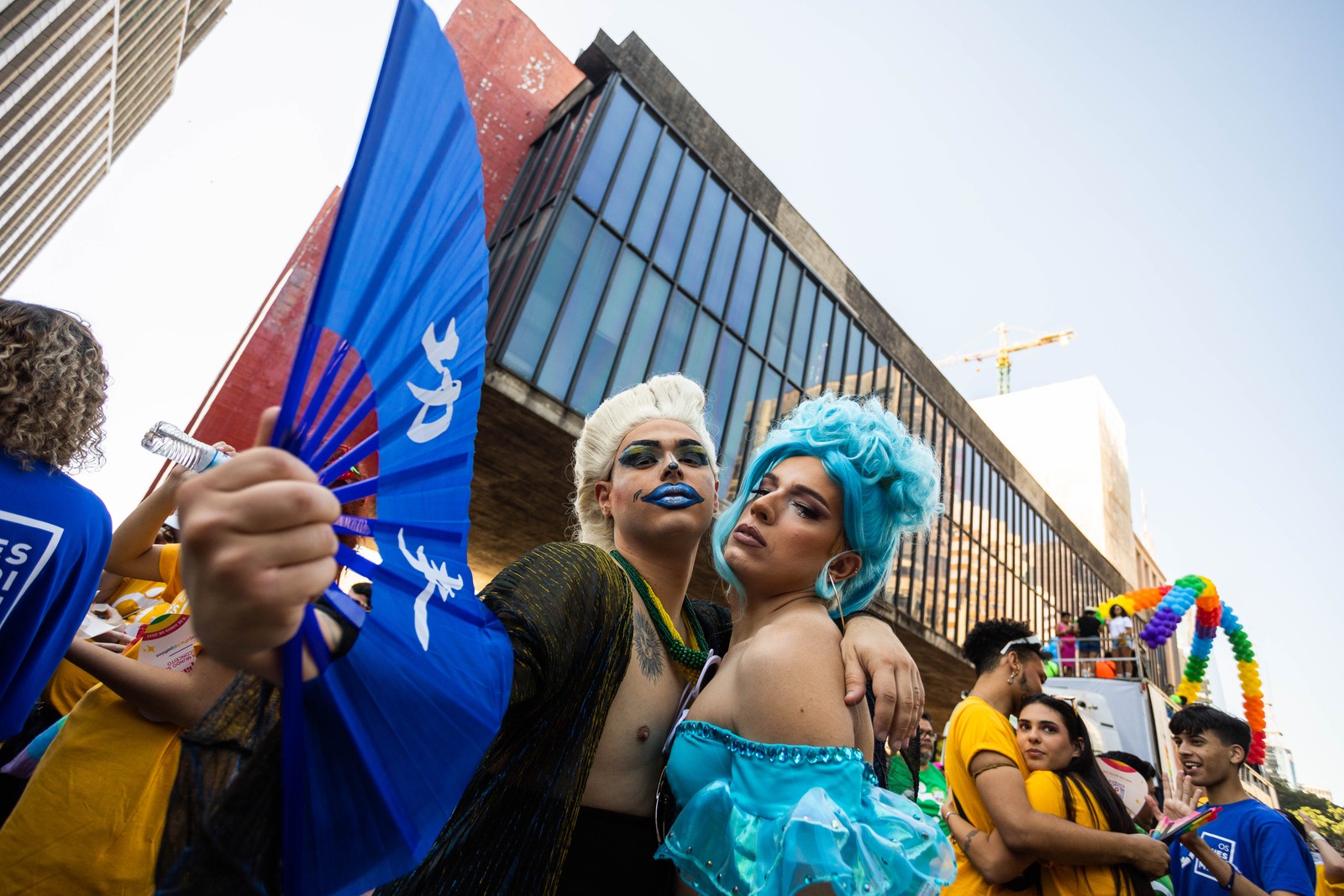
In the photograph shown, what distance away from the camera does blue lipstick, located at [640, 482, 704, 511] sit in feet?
5.92

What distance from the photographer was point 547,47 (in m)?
13.5

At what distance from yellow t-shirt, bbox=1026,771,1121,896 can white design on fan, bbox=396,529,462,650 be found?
2.96 meters

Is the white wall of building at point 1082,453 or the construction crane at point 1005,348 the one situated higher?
the construction crane at point 1005,348

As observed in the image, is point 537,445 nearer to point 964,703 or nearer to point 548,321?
point 548,321

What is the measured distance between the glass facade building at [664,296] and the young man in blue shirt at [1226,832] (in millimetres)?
6061

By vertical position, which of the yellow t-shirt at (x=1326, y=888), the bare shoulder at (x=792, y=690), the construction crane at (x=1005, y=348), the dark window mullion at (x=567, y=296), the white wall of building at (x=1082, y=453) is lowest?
the yellow t-shirt at (x=1326, y=888)

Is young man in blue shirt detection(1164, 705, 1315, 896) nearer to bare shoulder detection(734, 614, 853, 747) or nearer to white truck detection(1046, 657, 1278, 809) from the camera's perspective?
bare shoulder detection(734, 614, 853, 747)

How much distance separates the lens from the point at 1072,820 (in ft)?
9.55

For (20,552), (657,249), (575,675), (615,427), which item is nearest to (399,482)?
(575,675)

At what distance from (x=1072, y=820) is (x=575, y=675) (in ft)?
9.24

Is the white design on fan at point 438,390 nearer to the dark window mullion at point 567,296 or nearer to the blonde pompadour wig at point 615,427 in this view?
the blonde pompadour wig at point 615,427

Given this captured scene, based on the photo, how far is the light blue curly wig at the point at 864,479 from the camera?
5.58 feet

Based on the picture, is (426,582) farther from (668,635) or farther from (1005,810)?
(1005,810)

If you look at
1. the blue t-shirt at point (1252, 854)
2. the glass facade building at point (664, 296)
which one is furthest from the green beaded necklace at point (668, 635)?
the glass facade building at point (664, 296)
